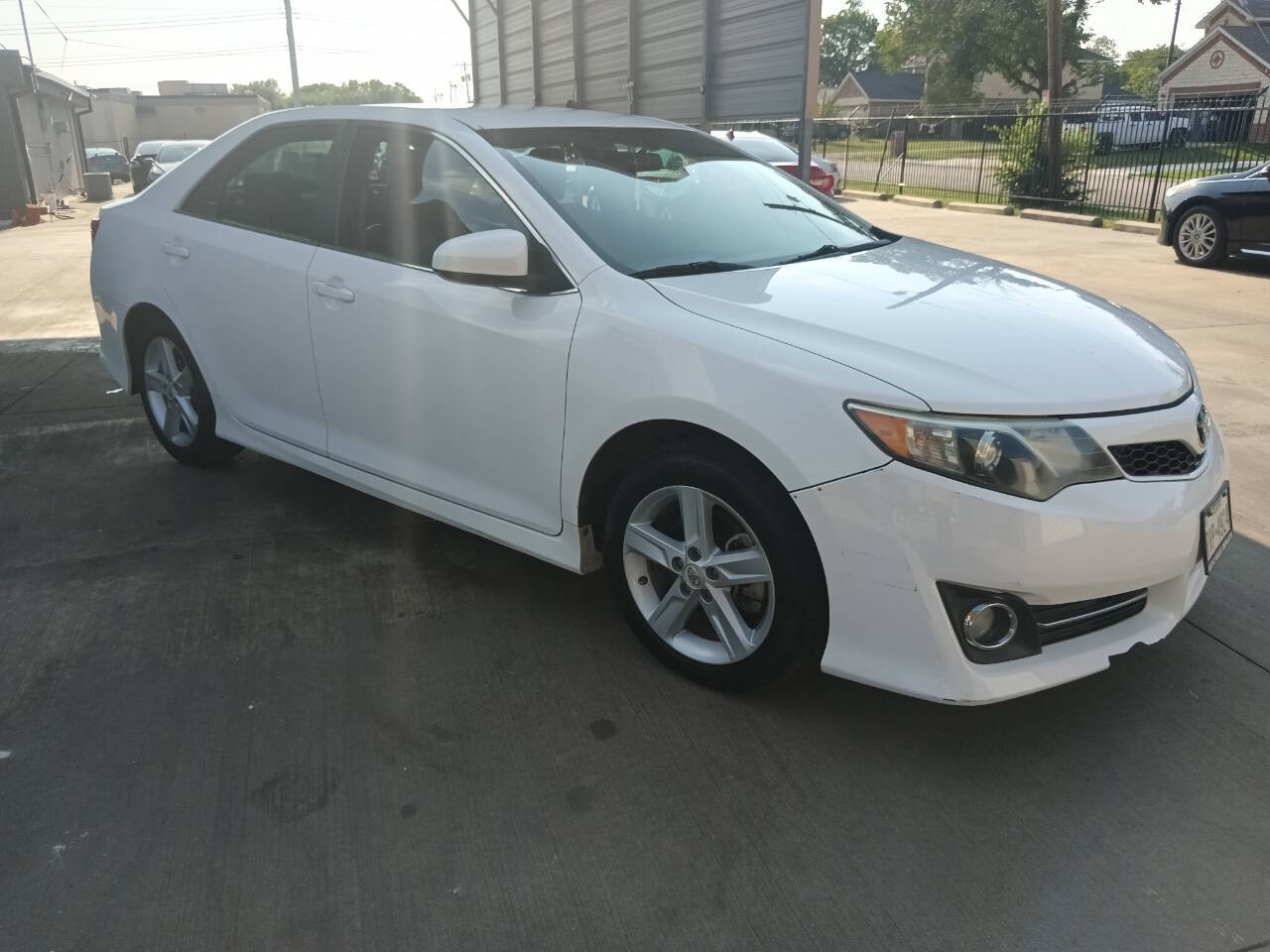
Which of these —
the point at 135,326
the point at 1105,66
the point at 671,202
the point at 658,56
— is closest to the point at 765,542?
the point at 671,202

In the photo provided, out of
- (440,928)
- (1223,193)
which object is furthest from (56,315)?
(1223,193)

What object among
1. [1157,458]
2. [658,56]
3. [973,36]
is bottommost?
[1157,458]

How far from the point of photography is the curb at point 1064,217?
629 inches

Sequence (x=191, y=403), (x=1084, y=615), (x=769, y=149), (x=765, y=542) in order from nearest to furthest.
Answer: (x=1084, y=615) < (x=765, y=542) < (x=191, y=403) < (x=769, y=149)

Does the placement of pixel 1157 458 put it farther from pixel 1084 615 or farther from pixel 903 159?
pixel 903 159

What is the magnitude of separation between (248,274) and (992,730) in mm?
3171

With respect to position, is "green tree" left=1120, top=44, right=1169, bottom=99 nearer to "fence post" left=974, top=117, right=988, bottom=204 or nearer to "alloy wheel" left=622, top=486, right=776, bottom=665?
"fence post" left=974, top=117, right=988, bottom=204

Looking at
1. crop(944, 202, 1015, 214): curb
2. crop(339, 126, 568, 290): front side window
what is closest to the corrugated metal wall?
crop(339, 126, 568, 290): front side window

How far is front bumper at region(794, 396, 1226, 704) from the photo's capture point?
2.35m

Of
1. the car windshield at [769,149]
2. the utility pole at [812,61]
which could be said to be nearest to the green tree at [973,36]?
the car windshield at [769,149]

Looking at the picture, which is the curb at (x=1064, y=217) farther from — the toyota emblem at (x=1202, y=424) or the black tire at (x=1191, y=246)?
the toyota emblem at (x=1202, y=424)

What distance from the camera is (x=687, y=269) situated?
3090mm

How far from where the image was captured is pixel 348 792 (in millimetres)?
2562

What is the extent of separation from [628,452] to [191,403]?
2682mm
